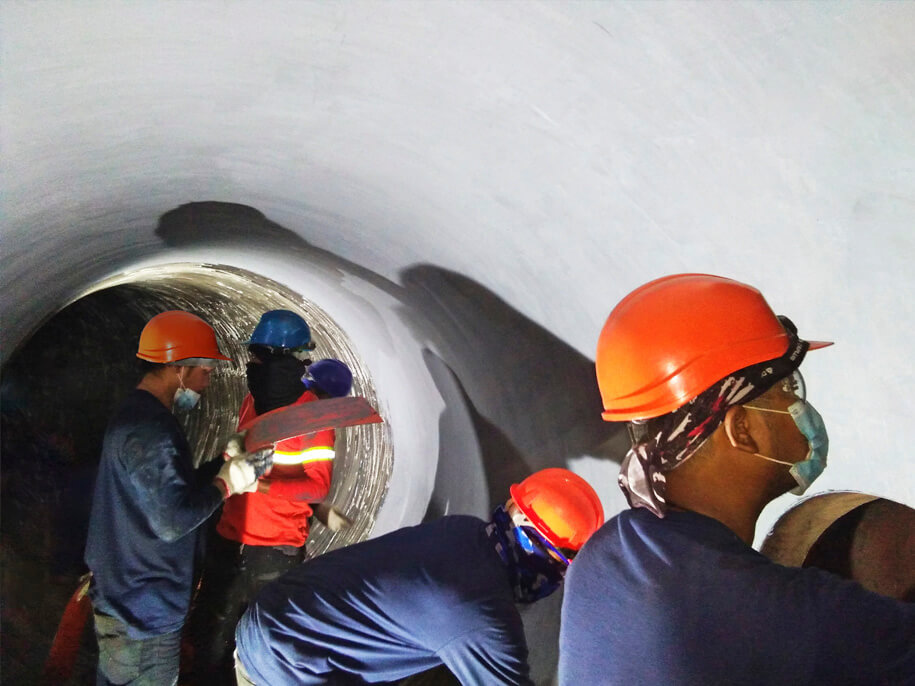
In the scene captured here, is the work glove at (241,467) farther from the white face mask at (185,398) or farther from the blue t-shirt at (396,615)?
the blue t-shirt at (396,615)

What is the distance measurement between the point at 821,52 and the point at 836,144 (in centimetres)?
15

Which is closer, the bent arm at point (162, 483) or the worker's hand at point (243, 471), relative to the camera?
the bent arm at point (162, 483)

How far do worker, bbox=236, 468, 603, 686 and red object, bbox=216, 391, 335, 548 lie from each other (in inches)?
38.7

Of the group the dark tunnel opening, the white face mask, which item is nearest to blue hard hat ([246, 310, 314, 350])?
the white face mask

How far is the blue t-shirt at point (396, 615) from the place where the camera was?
194cm

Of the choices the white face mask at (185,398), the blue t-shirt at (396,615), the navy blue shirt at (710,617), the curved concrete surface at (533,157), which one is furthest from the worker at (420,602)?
the white face mask at (185,398)

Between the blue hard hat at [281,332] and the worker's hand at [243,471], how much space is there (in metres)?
0.68

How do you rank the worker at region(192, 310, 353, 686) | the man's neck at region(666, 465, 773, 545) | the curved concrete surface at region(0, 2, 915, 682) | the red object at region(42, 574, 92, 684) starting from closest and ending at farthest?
the curved concrete surface at region(0, 2, 915, 682), the man's neck at region(666, 465, 773, 545), the red object at region(42, 574, 92, 684), the worker at region(192, 310, 353, 686)

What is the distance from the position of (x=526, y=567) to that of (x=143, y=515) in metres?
1.45

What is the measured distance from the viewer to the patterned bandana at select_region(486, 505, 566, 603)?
2.21 metres

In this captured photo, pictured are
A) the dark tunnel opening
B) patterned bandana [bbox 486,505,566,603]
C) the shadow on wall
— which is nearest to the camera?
patterned bandana [bbox 486,505,566,603]

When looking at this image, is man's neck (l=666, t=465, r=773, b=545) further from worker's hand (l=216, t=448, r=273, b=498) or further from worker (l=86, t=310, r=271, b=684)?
→ worker's hand (l=216, t=448, r=273, b=498)

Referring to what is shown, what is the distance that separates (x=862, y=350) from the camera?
1.28 metres

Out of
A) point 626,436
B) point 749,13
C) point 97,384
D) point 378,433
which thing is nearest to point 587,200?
point 749,13
